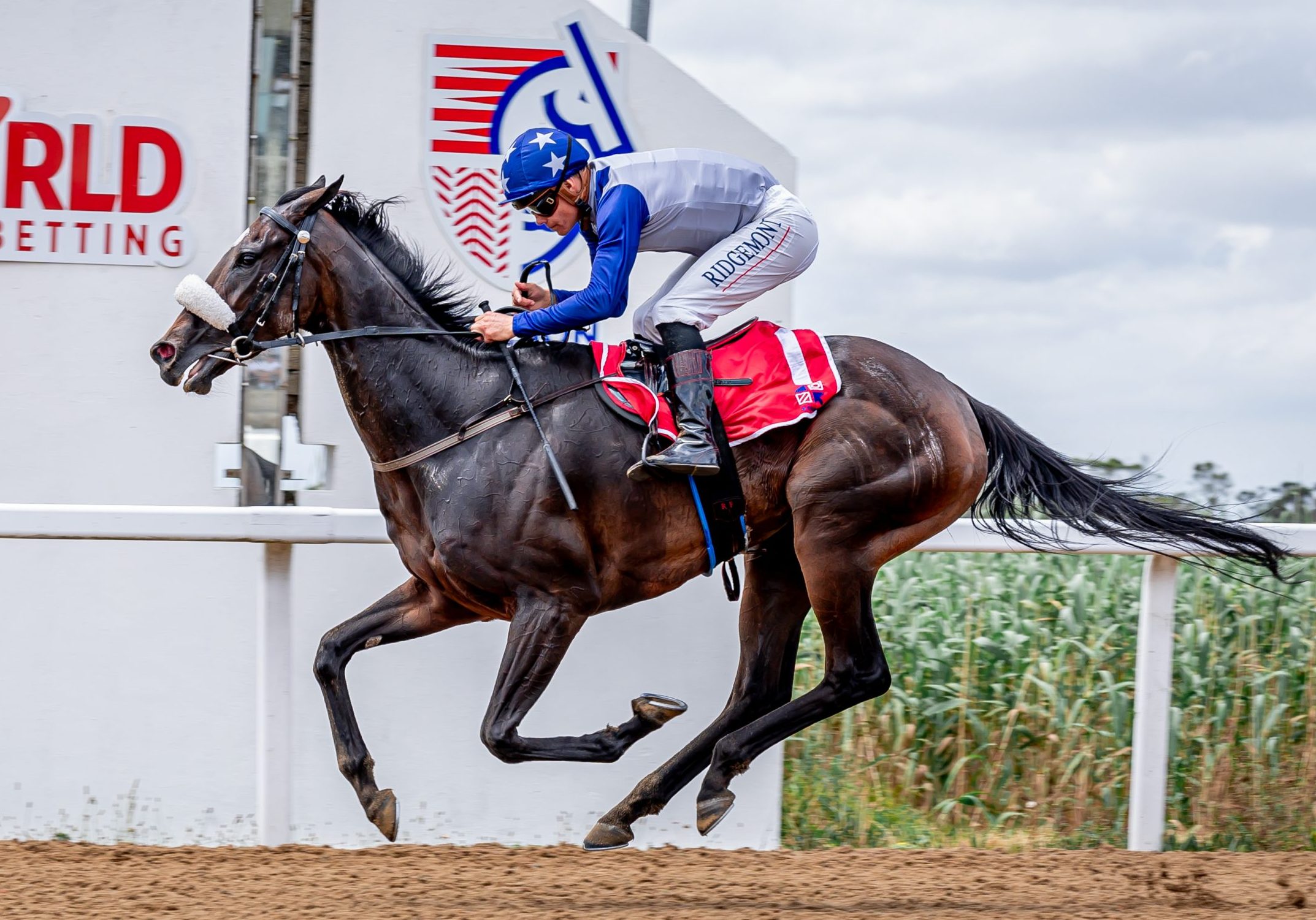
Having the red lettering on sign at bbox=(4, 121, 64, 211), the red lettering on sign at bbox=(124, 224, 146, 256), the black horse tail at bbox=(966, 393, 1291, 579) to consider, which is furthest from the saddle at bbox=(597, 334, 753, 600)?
the red lettering on sign at bbox=(4, 121, 64, 211)

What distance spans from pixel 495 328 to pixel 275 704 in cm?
139

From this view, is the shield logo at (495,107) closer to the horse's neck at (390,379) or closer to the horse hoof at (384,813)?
the horse's neck at (390,379)

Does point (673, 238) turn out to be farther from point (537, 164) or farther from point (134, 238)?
point (134, 238)

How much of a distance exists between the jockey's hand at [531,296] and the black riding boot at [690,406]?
0.57m

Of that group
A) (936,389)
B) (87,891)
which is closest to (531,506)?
(936,389)

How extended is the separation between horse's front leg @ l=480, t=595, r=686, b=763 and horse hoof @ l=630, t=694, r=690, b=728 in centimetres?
19

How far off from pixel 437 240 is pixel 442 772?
6.38ft

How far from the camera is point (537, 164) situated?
155 inches

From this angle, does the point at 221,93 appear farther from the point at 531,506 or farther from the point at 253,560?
the point at 531,506

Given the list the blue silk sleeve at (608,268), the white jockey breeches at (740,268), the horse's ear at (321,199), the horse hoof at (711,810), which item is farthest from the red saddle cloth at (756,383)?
the horse hoof at (711,810)

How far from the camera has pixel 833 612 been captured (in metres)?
4.13

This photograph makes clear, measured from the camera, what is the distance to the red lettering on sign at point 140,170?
4855 mm

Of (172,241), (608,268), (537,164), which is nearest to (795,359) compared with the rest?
(608,268)

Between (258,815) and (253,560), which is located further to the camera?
(253,560)
